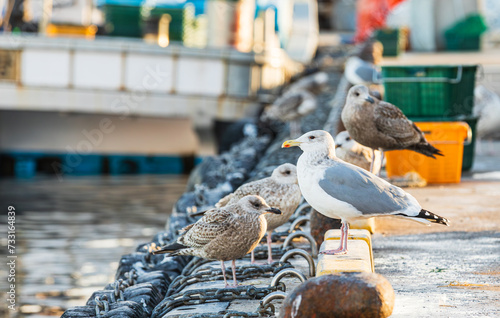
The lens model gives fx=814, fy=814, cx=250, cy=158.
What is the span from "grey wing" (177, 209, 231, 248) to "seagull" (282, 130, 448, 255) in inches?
21.1

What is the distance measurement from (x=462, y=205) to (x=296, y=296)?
13.8 ft

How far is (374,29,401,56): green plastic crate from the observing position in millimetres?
21359

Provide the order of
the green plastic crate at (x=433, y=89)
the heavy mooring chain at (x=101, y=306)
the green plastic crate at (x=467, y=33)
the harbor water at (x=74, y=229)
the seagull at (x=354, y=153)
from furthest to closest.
Result: the green plastic crate at (x=467, y=33)
the green plastic crate at (x=433, y=89)
the harbor water at (x=74, y=229)
the seagull at (x=354, y=153)
the heavy mooring chain at (x=101, y=306)

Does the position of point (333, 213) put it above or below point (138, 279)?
above

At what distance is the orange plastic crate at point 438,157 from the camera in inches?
341

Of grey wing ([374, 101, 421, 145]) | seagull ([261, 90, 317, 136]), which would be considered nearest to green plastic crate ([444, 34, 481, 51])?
seagull ([261, 90, 317, 136])

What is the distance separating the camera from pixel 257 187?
583cm

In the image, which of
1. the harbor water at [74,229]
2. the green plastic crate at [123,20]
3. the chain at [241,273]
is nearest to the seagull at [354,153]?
the chain at [241,273]

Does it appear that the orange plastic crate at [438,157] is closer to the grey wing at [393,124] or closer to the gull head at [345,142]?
the grey wing at [393,124]

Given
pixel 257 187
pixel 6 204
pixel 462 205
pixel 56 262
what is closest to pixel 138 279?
pixel 257 187

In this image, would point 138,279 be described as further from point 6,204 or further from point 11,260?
point 6,204

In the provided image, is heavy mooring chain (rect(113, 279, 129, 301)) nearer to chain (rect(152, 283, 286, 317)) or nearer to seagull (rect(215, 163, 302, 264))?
chain (rect(152, 283, 286, 317))

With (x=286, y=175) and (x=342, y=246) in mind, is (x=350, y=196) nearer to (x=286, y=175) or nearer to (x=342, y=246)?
(x=342, y=246)

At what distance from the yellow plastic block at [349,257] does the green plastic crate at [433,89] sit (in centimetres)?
456
